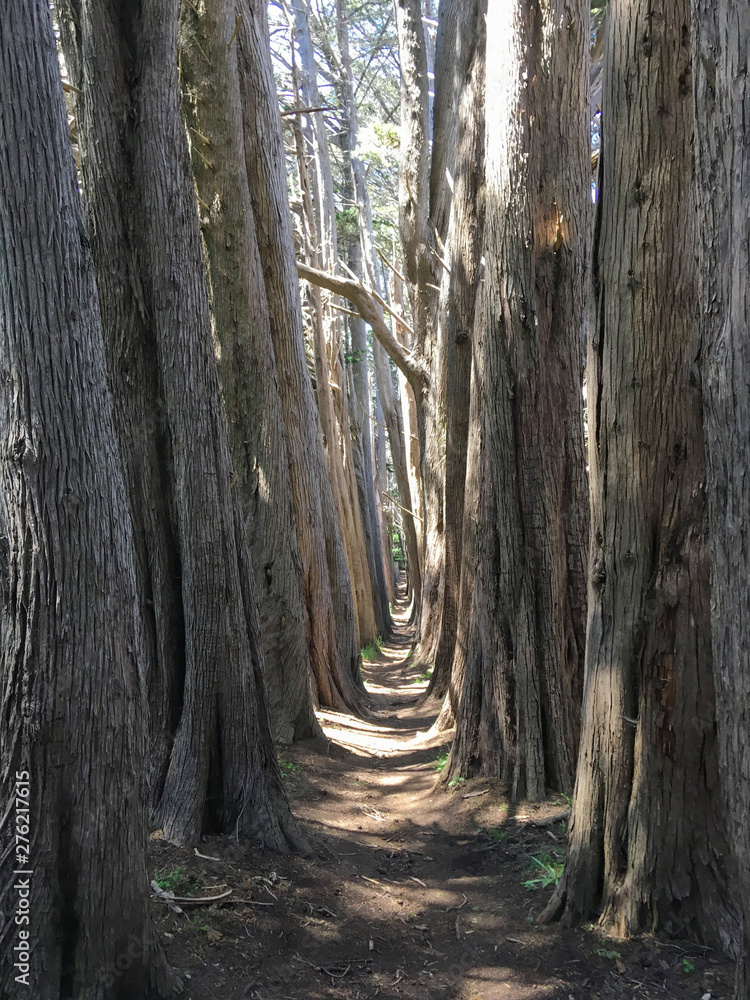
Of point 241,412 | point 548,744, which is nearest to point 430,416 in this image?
point 241,412

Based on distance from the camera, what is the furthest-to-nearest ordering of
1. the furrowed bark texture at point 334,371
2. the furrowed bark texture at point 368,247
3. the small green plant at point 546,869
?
the furrowed bark texture at point 368,247 → the furrowed bark texture at point 334,371 → the small green plant at point 546,869

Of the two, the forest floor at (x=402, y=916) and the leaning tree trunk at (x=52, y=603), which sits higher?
the leaning tree trunk at (x=52, y=603)

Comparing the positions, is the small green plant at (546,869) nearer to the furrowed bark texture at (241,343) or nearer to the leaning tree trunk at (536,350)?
the leaning tree trunk at (536,350)

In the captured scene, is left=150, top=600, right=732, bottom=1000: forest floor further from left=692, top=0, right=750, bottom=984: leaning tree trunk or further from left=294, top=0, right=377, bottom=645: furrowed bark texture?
left=294, top=0, right=377, bottom=645: furrowed bark texture

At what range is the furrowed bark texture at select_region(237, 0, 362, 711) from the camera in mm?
7363

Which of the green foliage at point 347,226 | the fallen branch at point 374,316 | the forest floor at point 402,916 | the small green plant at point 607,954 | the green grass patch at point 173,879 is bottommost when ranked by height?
the forest floor at point 402,916

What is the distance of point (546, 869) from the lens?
4.21 metres

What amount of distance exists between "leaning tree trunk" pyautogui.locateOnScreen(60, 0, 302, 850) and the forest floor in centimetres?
47

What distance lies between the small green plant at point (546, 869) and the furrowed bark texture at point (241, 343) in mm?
2684

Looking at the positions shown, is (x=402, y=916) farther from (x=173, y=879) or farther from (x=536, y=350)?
(x=536, y=350)

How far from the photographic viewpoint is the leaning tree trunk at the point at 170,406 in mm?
4328

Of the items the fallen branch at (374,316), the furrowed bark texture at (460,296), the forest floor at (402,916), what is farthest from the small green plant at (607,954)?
the fallen branch at (374,316)

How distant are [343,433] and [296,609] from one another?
10.5 meters

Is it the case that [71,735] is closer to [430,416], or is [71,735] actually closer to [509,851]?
[509,851]
